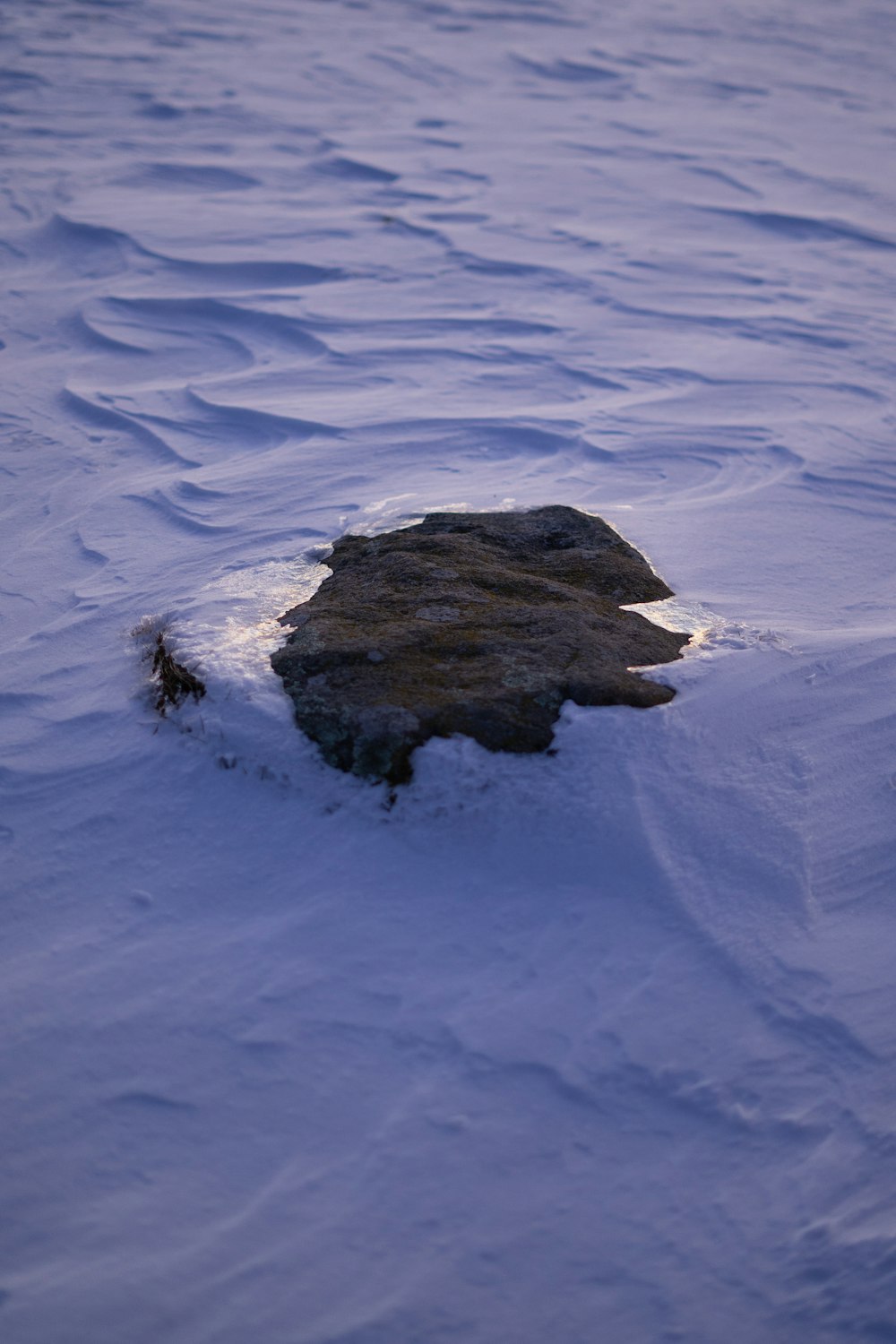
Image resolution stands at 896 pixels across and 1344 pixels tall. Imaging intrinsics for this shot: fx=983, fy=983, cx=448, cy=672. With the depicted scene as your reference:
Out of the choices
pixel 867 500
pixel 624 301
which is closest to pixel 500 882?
pixel 867 500

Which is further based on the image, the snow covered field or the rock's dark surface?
the rock's dark surface

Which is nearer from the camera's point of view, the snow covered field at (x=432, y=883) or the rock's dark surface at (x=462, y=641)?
the snow covered field at (x=432, y=883)

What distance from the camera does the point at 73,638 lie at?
217 centimetres

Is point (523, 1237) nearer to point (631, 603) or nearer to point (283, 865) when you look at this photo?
point (283, 865)

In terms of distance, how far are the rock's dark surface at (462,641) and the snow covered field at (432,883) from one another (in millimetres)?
59

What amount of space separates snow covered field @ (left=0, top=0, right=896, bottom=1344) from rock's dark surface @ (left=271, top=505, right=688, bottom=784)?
59 mm

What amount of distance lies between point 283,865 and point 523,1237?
68 cm

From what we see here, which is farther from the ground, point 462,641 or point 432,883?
point 462,641

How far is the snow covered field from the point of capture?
129 centimetres

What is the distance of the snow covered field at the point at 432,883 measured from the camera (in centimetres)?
129

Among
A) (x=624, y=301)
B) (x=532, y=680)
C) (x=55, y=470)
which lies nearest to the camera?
(x=532, y=680)

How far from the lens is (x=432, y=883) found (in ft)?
5.44

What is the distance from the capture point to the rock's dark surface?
174 centimetres

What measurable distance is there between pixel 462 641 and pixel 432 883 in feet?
1.59
